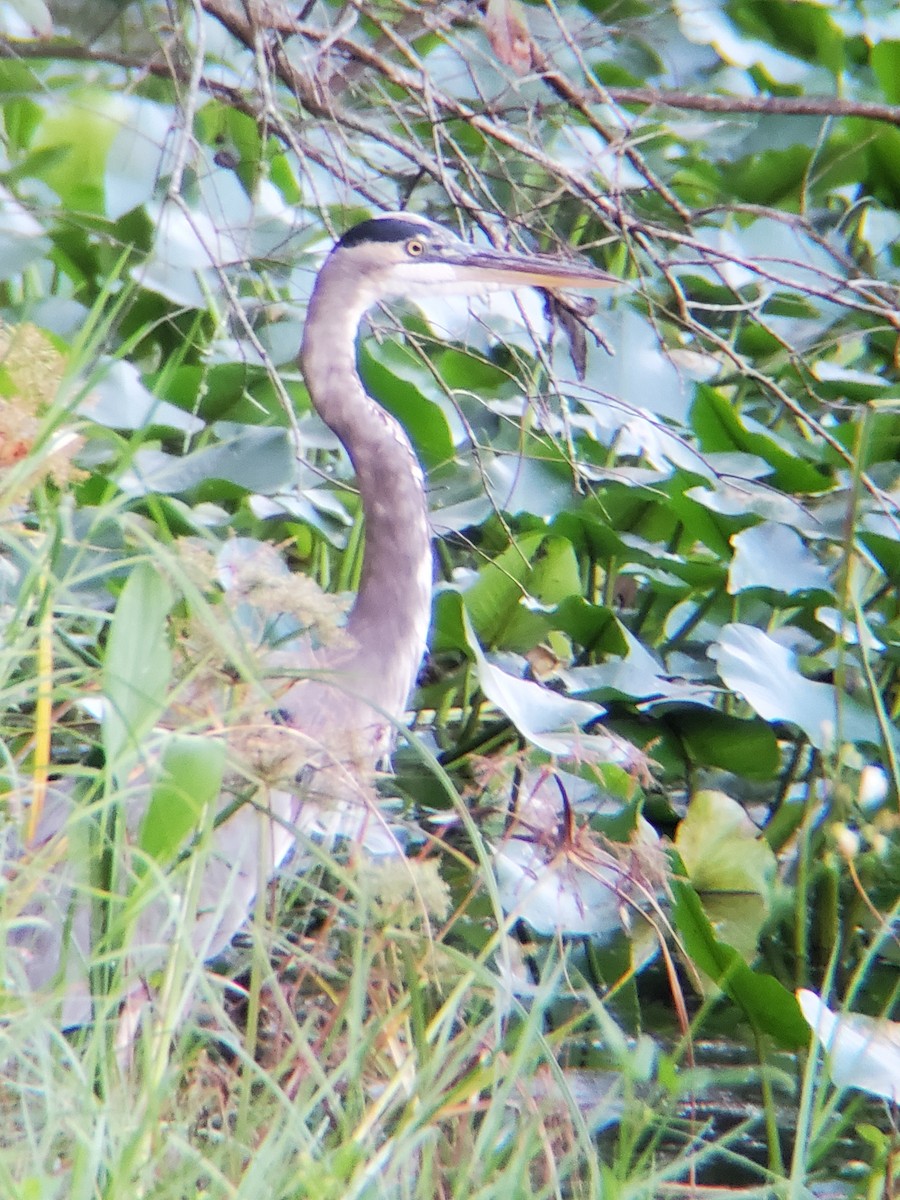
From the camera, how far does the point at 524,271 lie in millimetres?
2107

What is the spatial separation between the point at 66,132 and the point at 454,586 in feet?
3.53

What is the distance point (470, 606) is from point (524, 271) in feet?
1.73

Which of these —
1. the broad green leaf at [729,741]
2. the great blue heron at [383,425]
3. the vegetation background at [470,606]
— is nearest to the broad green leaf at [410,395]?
the vegetation background at [470,606]

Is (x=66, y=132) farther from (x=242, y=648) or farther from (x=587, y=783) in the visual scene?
(x=242, y=648)

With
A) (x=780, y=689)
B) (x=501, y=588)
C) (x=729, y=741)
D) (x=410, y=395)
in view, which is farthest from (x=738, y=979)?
(x=410, y=395)

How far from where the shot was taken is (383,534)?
2.11 meters

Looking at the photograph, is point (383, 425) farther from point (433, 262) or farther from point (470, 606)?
point (470, 606)

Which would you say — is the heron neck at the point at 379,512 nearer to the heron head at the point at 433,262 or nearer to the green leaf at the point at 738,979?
the heron head at the point at 433,262

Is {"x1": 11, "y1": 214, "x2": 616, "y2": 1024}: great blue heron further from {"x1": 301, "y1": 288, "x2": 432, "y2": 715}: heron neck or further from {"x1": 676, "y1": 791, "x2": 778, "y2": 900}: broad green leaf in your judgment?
{"x1": 676, "y1": 791, "x2": 778, "y2": 900}: broad green leaf

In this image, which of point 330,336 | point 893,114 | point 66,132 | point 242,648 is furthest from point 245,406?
point 242,648

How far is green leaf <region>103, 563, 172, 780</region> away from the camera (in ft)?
3.95

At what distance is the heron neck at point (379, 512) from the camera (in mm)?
2098

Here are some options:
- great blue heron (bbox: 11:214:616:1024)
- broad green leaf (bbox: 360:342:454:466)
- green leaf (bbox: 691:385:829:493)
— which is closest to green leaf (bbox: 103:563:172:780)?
great blue heron (bbox: 11:214:616:1024)

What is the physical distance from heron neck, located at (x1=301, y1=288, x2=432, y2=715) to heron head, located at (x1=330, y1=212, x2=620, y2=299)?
0.07m
